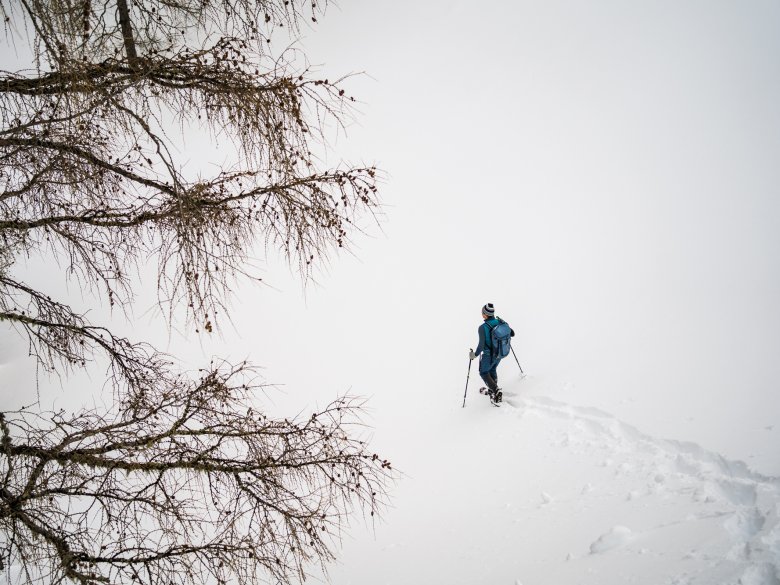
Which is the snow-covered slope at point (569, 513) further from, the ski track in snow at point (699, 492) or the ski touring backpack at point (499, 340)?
the ski touring backpack at point (499, 340)

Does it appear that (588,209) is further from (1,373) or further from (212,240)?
(1,373)

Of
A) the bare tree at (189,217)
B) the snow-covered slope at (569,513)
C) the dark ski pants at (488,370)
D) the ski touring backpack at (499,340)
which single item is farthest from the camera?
the dark ski pants at (488,370)

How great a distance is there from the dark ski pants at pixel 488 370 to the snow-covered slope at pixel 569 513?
581mm

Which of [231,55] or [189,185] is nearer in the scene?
[231,55]

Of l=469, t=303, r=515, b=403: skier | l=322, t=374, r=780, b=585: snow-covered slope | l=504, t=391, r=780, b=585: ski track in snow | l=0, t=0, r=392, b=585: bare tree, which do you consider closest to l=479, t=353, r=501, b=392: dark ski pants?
l=469, t=303, r=515, b=403: skier

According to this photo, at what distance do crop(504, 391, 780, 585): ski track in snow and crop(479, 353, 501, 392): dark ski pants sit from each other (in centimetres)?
143

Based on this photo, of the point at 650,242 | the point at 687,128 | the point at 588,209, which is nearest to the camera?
the point at 650,242

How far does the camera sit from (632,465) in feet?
18.2

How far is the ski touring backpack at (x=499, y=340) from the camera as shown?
7723 mm

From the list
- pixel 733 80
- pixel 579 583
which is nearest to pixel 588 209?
pixel 733 80

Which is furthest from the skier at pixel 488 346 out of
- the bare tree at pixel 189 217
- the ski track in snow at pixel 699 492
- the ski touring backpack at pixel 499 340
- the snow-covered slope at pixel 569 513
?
the bare tree at pixel 189 217

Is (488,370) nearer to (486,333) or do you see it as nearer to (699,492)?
(486,333)

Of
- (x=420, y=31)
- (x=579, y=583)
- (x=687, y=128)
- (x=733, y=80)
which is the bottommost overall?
(x=579, y=583)

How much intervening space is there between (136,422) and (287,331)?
13.3m
